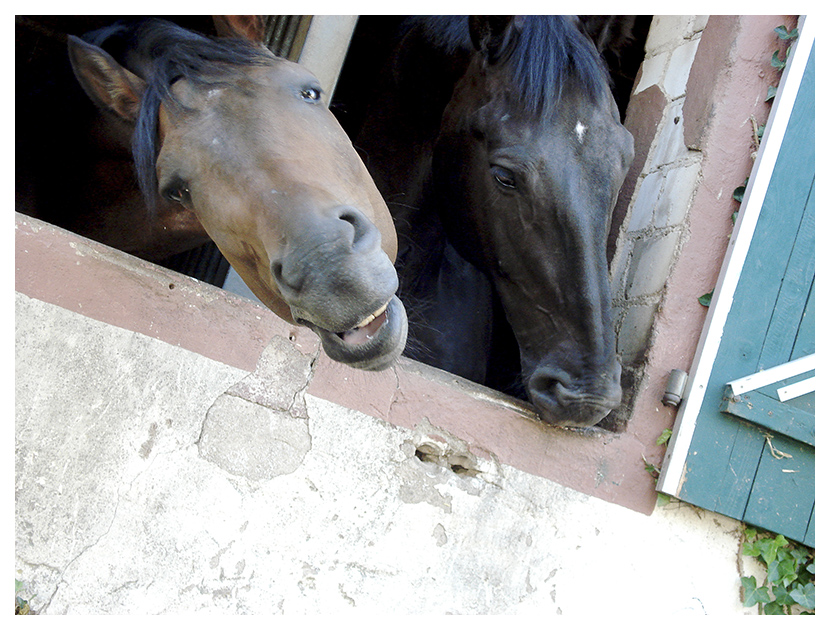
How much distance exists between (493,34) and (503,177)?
0.58 metres

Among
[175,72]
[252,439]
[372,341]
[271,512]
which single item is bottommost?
[271,512]

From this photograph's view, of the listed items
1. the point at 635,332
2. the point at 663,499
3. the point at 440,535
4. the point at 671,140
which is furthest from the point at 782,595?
the point at 671,140

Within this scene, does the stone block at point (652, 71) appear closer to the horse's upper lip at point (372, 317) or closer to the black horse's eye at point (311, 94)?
the black horse's eye at point (311, 94)

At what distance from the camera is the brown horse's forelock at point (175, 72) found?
6.02ft

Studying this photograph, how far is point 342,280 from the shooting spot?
1.42 m

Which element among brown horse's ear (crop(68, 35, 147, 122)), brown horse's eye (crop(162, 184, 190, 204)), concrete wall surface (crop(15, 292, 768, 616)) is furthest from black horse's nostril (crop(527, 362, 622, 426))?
brown horse's ear (crop(68, 35, 147, 122))

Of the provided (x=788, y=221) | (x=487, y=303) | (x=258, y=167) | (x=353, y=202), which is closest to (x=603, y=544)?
(x=487, y=303)

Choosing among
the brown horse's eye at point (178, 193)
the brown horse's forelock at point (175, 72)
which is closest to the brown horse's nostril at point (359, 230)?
the brown horse's eye at point (178, 193)

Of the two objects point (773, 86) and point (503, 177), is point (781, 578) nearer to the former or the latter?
point (503, 177)

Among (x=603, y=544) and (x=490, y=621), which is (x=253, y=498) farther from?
(x=603, y=544)

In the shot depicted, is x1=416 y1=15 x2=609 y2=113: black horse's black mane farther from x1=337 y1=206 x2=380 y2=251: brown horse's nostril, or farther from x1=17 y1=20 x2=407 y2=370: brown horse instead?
x1=337 y1=206 x2=380 y2=251: brown horse's nostril

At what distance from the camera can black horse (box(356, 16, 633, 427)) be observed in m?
2.34

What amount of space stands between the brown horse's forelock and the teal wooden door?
6.19 feet

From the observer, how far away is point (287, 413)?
2.23m
